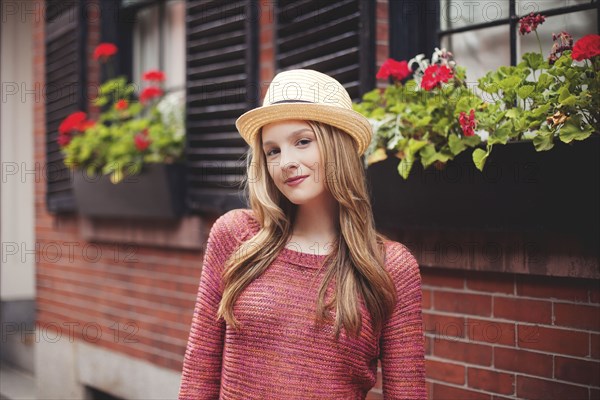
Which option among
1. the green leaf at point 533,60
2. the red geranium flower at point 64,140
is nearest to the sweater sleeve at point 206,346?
the green leaf at point 533,60

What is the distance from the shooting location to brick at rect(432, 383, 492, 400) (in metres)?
3.03

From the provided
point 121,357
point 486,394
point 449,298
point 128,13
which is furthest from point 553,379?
point 128,13

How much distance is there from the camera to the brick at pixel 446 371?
3.10m

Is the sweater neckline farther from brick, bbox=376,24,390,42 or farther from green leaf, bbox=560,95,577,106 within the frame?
brick, bbox=376,24,390,42

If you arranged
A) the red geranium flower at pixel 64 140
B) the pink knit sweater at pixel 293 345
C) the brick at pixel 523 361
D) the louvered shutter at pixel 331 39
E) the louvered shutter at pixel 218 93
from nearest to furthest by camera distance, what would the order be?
the pink knit sweater at pixel 293 345 < the brick at pixel 523 361 < the louvered shutter at pixel 331 39 < the louvered shutter at pixel 218 93 < the red geranium flower at pixel 64 140

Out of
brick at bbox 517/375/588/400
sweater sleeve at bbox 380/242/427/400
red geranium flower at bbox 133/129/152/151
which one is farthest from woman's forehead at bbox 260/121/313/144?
red geranium flower at bbox 133/129/152/151

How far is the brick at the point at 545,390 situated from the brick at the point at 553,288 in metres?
0.31

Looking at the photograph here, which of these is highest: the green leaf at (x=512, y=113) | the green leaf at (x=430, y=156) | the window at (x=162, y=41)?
the window at (x=162, y=41)

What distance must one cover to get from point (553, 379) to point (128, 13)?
406 centimetres

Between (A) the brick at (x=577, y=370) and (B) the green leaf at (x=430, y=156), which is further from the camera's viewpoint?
(B) the green leaf at (x=430, y=156)

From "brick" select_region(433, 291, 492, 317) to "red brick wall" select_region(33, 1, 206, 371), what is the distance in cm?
174

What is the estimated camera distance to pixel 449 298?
A: 3145 mm

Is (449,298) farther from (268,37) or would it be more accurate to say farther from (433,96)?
(268,37)

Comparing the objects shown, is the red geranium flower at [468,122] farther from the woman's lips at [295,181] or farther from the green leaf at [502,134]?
the woman's lips at [295,181]
